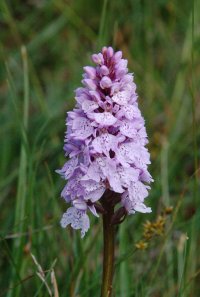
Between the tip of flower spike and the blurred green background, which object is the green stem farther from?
the blurred green background

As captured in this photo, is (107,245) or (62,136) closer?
(107,245)

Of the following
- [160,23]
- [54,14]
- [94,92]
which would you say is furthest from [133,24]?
[94,92]

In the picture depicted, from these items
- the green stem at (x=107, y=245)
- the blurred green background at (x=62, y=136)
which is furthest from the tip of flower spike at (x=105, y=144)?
the blurred green background at (x=62, y=136)

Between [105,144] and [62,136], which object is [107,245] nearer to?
[105,144]

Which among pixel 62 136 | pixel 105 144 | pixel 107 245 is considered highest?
pixel 62 136

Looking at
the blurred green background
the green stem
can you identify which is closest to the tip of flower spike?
the green stem

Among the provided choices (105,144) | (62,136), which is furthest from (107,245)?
(62,136)

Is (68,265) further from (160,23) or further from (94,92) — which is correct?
(160,23)
